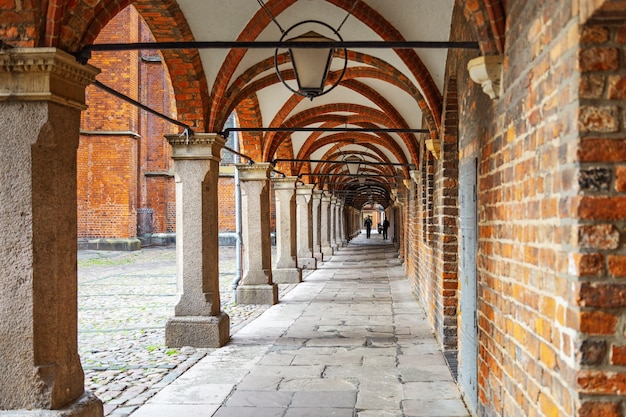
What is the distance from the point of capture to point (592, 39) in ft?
6.64

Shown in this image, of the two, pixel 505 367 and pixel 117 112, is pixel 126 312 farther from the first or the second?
pixel 117 112

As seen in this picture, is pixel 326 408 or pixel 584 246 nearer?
pixel 584 246

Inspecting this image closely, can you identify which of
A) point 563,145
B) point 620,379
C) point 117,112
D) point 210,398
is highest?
point 117,112

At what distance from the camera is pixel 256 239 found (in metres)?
10.7

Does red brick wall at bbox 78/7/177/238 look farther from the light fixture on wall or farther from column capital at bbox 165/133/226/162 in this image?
the light fixture on wall

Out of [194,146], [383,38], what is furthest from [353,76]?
[194,146]

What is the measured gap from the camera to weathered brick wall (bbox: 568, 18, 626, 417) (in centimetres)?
199

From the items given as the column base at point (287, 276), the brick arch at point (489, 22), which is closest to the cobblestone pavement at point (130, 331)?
the column base at point (287, 276)

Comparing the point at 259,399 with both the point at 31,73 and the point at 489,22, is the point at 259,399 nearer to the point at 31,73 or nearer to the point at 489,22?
the point at 31,73

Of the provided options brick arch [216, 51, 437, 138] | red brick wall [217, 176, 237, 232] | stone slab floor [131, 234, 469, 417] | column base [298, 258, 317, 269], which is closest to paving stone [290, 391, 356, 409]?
stone slab floor [131, 234, 469, 417]

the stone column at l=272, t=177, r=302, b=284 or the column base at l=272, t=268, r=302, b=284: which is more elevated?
the stone column at l=272, t=177, r=302, b=284

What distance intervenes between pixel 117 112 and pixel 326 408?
19065 mm

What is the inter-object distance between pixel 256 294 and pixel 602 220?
8.73 meters

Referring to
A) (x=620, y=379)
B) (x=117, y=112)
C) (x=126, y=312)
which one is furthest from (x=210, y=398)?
(x=117, y=112)
